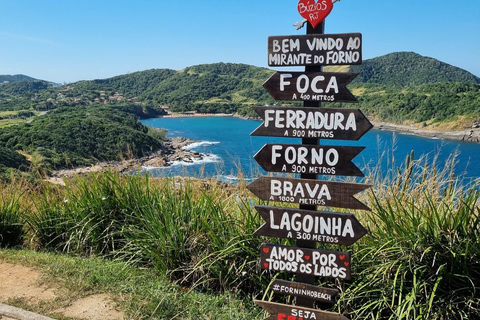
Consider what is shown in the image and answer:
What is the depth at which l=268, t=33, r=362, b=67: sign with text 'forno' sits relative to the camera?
258 centimetres

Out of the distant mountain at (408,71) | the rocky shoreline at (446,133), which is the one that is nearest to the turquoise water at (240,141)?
the rocky shoreline at (446,133)

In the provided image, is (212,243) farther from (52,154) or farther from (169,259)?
(52,154)

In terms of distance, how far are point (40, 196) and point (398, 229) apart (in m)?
4.29

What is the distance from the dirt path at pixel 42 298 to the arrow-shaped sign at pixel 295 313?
3.70ft

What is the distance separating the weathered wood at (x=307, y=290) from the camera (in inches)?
109

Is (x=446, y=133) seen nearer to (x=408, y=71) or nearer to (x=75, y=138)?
(x=75, y=138)

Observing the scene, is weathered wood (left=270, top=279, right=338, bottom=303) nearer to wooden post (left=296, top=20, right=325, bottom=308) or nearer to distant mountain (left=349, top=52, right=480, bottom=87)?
wooden post (left=296, top=20, right=325, bottom=308)

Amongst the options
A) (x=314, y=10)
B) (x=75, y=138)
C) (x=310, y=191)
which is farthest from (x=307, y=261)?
(x=75, y=138)

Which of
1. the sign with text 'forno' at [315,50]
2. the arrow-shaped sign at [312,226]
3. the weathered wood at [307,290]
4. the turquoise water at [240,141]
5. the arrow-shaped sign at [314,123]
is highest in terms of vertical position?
the sign with text 'forno' at [315,50]

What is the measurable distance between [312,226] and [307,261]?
9.8 inches

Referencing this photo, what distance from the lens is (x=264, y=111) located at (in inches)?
113

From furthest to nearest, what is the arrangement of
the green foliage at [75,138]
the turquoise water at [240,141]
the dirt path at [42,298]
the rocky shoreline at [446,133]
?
1. the rocky shoreline at [446,133]
2. the green foliage at [75,138]
3. the turquoise water at [240,141]
4. the dirt path at [42,298]

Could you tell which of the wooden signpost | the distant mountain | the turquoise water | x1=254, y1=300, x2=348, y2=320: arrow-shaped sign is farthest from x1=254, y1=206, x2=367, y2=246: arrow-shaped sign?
the distant mountain

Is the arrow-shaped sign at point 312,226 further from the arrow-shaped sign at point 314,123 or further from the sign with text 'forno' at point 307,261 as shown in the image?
the arrow-shaped sign at point 314,123
